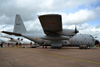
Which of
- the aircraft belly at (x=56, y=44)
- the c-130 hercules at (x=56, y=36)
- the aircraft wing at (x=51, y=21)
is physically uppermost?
the aircraft wing at (x=51, y=21)

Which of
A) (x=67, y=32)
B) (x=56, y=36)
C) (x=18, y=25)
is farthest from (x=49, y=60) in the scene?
(x=18, y=25)

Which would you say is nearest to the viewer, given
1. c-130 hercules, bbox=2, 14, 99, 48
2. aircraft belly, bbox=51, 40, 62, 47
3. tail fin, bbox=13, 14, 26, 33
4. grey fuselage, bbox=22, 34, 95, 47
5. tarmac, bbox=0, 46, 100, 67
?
tarmac, bbox=0, 46, 100, 67

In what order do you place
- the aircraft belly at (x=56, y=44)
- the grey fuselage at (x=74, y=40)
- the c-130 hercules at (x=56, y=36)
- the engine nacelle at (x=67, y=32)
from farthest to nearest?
the grey fuselage at (x=74, y=40) < the aircraft belly at (x=56, y=44) < the engine nacelle at (x=67, y=32) < the c-130 hercules at (x=56, y=36)

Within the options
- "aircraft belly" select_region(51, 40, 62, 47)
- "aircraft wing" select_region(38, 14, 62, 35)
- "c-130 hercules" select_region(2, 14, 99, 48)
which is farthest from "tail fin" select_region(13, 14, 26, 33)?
"aircraft wing" select_region(38, 14, 62, 35)

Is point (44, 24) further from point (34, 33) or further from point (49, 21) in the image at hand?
point (34, 33)

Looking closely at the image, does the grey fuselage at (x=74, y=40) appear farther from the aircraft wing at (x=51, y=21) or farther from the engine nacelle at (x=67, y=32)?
the aircraft wing at (x=51, y=21)

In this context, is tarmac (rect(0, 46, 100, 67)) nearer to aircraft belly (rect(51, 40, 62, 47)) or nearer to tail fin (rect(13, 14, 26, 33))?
aircraft belly (rect(51, 40, 62, 47))

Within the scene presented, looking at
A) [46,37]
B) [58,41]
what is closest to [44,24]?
[46,37]

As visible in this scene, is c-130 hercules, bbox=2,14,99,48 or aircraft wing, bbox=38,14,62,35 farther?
c-130 hercules, bbox=2,14,99,48

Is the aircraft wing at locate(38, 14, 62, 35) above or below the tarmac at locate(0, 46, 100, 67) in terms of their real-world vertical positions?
above

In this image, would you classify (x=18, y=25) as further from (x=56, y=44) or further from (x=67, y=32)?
(x=67, y=32)

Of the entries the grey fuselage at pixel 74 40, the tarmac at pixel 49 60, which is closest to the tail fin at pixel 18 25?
the grey fuselage at pixel 74 40

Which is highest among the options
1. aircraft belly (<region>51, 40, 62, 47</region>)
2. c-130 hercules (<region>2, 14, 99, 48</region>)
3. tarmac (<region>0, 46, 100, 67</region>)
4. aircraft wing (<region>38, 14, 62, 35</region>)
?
aircraft wing (<region>38, 14, 62, 35</region>)

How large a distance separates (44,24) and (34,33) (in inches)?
275
